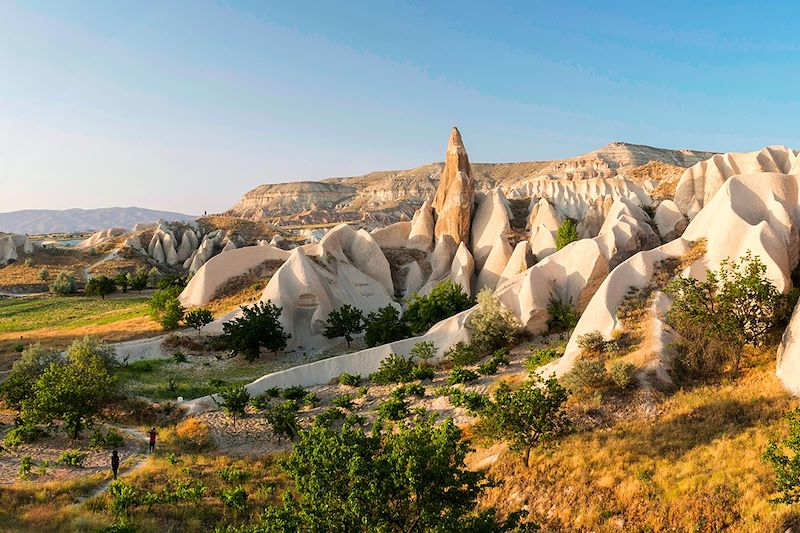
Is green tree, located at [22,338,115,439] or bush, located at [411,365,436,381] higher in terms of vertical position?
green tree, located at [22,338,115,439]

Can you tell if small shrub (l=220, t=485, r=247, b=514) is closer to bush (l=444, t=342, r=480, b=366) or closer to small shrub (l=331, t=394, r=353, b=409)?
small shrub (l=331, t=394, r=353, b=409)

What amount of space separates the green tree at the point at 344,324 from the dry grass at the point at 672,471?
17.6 metres

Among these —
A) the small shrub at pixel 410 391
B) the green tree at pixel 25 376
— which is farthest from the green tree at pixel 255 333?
the small shrub at pixel 410 391

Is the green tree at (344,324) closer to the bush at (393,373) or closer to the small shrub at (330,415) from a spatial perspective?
the bush at (393,373)

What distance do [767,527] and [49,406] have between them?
21.6 meters

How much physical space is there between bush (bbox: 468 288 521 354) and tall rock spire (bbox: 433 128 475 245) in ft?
58.6

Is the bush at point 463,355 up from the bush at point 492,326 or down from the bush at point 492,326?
down

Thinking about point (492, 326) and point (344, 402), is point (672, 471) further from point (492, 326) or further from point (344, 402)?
point (492, 326)

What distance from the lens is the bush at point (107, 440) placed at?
1747 cm

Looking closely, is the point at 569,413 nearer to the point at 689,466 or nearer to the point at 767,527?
the point at 689,466

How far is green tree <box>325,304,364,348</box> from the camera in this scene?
102ft

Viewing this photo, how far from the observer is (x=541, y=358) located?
2155 centimetres

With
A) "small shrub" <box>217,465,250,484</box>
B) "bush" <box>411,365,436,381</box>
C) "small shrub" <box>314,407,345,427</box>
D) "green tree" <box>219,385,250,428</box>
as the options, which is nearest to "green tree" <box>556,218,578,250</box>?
"bush" <box>411,365,436,381</box>

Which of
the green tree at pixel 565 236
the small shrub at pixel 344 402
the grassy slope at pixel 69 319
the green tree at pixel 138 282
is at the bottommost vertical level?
the small shrub at pixel 344 402
